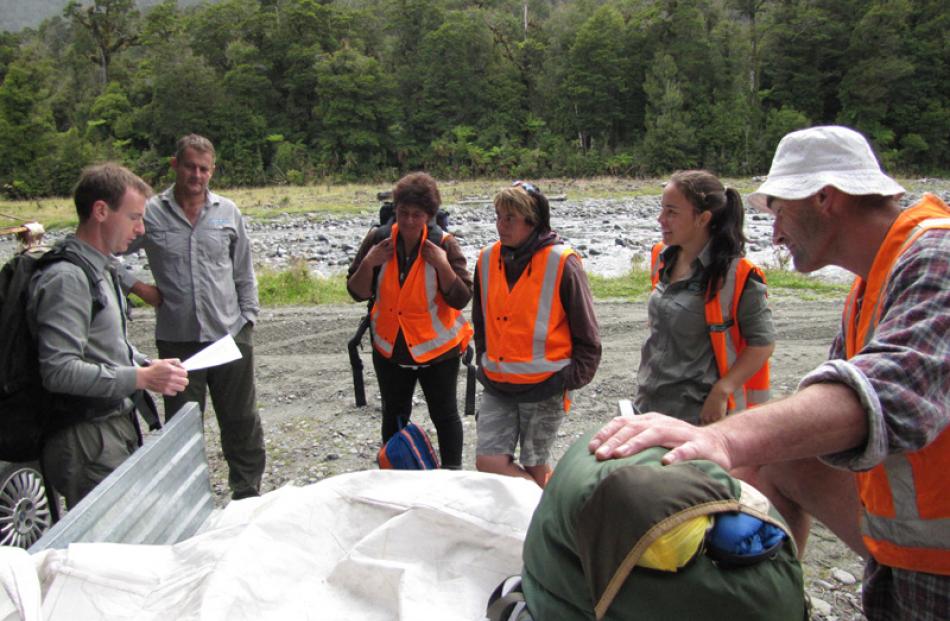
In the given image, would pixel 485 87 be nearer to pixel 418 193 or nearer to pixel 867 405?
pixel 418 193

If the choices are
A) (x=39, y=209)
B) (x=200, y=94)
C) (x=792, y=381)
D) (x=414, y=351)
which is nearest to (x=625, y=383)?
(x=792, y=381)

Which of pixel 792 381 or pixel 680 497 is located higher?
pixel 680 497

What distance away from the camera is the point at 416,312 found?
395 centimetres

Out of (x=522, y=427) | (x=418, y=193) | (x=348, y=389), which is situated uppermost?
(x=418, y=193)

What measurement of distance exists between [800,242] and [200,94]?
2402 inches

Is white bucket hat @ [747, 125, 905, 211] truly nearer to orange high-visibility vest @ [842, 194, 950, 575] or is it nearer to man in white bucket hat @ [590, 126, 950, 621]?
man in white bucket hat @ [590, 126, 950, 621]

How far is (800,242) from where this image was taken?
6.10 feet

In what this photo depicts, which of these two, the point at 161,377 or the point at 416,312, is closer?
the point at 161,377

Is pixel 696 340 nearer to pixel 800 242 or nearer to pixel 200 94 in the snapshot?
pixel 800 242

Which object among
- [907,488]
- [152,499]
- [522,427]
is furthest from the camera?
[522,427]

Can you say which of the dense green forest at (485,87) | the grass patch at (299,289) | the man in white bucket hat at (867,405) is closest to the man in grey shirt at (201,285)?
the man in white bucket hat at (867,405)

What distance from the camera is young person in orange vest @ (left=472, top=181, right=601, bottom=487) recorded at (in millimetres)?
3479

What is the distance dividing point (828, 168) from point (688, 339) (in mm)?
1423

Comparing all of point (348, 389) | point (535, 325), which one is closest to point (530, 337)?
point (535, 325)
